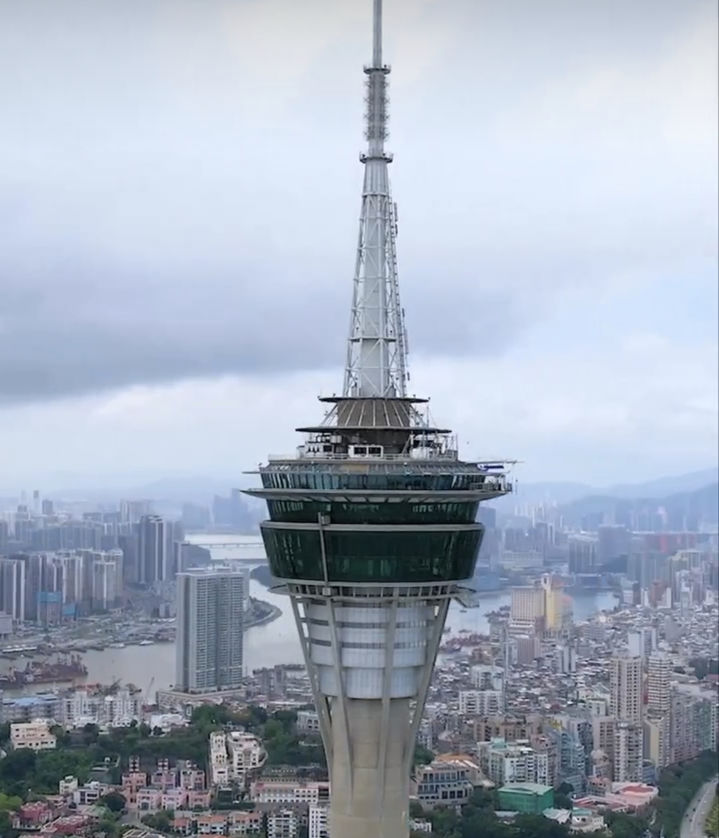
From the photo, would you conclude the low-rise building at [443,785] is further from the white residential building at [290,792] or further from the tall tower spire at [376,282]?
the tall tower spire at [376,282]

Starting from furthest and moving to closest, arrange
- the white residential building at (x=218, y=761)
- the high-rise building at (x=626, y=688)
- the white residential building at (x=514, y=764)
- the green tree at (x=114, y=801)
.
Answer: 1. the high-rise building at (x=626, y=688)
2. the white residential building at (x=514, y=764)
3. the white residential building at (x=218, y=761)
4. the green tree at (x=114, y=801)

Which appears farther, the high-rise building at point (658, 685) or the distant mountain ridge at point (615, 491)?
the distant mountain ridge at point (615, 491)

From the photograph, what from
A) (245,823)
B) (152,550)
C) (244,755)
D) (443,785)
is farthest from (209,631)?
(245,823)

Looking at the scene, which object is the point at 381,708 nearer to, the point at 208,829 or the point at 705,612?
the point at 208,829

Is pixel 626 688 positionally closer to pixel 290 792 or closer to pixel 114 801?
pixel 290 792

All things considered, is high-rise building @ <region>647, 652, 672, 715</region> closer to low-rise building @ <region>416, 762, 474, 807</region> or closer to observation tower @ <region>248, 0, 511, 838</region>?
low-rise building @ <region>416, 762, 474, 807</region>

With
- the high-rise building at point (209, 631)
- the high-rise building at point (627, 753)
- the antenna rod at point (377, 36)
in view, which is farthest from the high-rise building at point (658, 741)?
the antenna rod at point (377, 36)

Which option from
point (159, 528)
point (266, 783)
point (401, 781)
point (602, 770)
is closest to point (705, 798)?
point (602, 770)

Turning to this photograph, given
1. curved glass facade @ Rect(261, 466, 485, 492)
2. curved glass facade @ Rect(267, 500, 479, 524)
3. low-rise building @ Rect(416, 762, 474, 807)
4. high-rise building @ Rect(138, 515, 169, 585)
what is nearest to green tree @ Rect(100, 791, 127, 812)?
low-rise building @ Rect(416, 762, 474, 807)
